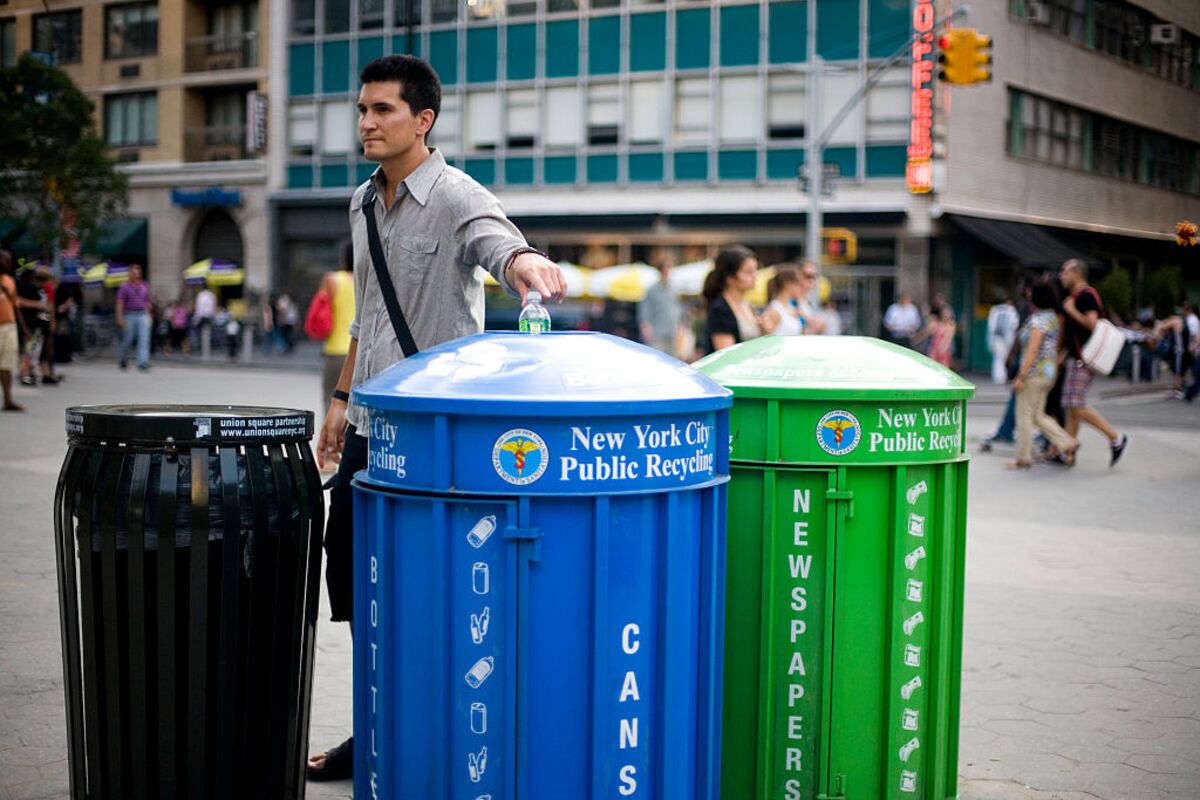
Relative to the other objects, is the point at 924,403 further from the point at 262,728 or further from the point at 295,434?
the point at 262,728

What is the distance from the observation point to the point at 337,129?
1495 inches

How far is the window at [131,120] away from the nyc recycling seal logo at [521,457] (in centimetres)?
1199

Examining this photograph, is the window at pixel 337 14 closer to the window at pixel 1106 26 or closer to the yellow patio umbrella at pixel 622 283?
the yellow patio umbrella at pixel 622 283

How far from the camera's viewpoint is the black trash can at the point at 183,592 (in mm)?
3107

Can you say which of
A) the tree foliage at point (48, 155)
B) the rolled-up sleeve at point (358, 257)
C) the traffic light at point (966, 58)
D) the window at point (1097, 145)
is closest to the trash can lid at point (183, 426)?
the rolled-up sleeve at point (358, 257)

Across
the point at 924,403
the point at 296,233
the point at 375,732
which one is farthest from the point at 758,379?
the point at 296,233

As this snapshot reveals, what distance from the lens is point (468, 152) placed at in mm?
37094

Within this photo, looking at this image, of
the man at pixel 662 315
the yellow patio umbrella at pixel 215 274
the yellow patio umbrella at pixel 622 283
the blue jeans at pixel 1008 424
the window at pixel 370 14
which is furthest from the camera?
the yellow patio umbrella at pixel 215 274

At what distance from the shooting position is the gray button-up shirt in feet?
12.9

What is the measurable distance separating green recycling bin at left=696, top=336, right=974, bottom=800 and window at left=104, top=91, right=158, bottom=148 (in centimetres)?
1162

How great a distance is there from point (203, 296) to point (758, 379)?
34.7m

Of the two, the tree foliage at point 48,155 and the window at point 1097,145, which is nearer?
the tree foliage at point 48,155

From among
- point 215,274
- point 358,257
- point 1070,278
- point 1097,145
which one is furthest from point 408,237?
point 1097,145

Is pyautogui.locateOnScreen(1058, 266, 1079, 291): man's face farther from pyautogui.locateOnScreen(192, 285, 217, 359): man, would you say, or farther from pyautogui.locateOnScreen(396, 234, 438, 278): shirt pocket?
pyautogui.locateOnScreen(192, 285, 217, 359): man
